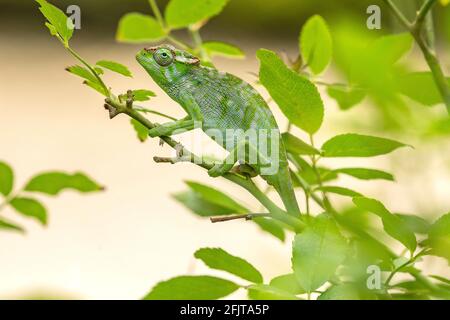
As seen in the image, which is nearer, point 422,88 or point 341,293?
point 341,293

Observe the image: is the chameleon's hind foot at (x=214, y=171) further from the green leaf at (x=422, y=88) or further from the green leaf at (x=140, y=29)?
the green leaf at (x=140, y=29)

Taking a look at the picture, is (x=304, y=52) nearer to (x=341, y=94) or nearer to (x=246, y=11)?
(x=341, y=94)

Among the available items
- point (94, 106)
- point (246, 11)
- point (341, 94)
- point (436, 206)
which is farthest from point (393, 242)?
point (246, 11)

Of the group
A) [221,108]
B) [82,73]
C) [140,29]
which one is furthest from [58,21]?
[140,29]

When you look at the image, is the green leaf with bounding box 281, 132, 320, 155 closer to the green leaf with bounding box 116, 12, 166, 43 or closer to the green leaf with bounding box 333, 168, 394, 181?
the green leaf with bounding box 333, 168, 394, 181

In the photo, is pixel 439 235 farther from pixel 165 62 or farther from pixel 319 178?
pixel 165 62

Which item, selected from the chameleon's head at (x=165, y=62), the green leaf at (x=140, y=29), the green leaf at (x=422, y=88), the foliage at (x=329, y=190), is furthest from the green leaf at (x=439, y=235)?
the green leaf at (x=140, y=29)
